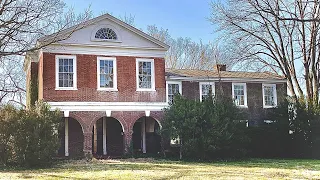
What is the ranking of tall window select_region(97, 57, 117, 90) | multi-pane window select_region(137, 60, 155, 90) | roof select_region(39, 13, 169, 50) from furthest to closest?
multi-pane window select_region(137, 60, 155, 90)
tall window select_region(97, 57, 117, 90)
roof select_region(39, 13, 169, 50)

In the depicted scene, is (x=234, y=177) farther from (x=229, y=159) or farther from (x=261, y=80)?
(x=261, y=80)

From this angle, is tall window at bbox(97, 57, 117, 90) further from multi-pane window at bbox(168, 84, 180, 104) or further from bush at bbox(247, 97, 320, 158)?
bush at bbox(247, 97, 320, 158)

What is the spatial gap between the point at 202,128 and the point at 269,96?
1042 cm

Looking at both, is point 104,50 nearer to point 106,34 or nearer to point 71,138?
point 106,34

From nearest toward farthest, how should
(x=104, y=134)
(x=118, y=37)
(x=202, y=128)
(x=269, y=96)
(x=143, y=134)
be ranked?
1. (x=202, y=128)
2. (x=118, y=37)
3. (x=104, y=134)
4. (x=143, y=134)
5. (x=269, y=96)

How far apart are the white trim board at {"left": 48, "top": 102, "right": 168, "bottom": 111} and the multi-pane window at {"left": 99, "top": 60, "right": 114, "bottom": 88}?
1217mm

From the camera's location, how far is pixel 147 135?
2927 centimetres

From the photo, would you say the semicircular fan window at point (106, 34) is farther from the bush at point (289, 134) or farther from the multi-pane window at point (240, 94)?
the bush at point (289, 134)

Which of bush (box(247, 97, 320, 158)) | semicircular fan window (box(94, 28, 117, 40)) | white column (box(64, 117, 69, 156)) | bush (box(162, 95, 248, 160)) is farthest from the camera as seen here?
bush (box(247, 97, 320, 158))

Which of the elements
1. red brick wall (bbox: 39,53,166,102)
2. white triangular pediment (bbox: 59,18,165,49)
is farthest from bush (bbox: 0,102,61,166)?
white triangular pediment (bbox: 59,18,165,49)

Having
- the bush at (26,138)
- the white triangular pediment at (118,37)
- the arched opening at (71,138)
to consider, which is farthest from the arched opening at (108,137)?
the bush at (26,138)

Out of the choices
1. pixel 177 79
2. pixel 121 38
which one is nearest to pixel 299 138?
pixel 177 79

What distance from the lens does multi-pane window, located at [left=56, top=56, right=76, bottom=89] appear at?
25578 millimetres

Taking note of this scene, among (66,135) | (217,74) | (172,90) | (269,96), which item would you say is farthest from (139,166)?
(269,96)
